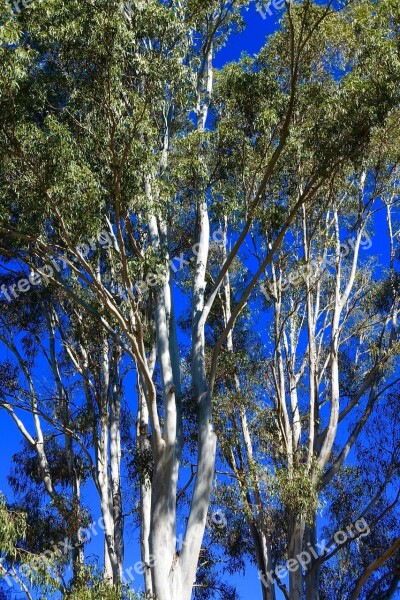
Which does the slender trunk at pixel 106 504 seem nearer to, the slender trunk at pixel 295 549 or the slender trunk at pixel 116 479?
the slender trunk at pixel 116 479

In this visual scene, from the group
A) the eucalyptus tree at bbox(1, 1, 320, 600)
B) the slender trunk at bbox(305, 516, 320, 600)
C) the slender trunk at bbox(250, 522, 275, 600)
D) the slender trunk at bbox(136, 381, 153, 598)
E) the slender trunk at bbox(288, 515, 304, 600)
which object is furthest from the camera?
the slender trunk at bbox(250, 522, 275, 600)

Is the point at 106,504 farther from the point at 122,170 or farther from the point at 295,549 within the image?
the point at 122,170

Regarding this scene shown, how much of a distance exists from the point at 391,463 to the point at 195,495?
5054mm

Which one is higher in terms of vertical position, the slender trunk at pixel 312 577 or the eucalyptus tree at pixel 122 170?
the eucalyptus tree at pixel 122 170

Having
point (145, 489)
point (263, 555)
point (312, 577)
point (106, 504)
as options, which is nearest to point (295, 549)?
point (312, 577)

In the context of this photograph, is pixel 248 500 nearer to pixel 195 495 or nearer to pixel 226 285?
pixel 195 495

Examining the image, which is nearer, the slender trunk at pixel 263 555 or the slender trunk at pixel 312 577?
the slender trunk at pixel 312 577

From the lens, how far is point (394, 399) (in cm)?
1362

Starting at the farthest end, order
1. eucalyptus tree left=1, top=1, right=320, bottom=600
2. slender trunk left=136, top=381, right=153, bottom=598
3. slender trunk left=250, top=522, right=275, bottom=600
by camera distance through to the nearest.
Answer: slender trunk left=250, top=522, right=275, bottom=600 → slender trunk left=136, top=381, right=153, bottom=598 → eucalyptus tree left=1, top=1, right=320, bottom=600

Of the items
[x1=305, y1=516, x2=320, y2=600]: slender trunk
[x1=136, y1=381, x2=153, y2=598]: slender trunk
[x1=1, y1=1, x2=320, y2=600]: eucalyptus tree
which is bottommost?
[x1=305, y1=516, x2=320, y2=600]: slender trunk

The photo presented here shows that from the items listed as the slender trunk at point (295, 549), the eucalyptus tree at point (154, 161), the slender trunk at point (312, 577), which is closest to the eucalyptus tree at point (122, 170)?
the eucalyptus tree at point (154, 161)

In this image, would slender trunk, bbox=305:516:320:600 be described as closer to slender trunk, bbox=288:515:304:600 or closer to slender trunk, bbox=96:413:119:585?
slender trunk, bbox=288:515:304:600

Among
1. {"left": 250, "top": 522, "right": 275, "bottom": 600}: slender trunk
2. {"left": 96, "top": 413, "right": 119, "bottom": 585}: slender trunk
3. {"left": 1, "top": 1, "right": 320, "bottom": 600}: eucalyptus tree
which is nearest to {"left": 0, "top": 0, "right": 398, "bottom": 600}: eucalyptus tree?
{"left": 1, "top": 1, "right": 320, "bottom": 600}: eucalyptus tree

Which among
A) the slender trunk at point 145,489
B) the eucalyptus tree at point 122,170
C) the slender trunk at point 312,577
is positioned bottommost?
the slender trunk at point 312,577
